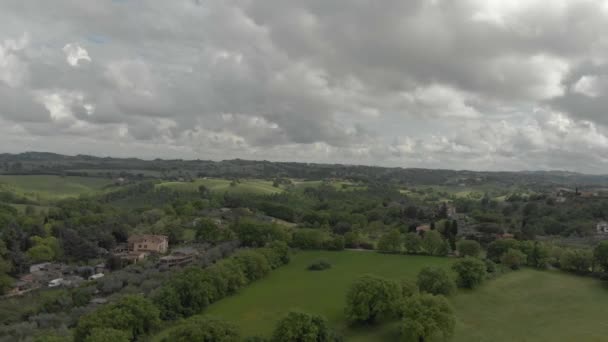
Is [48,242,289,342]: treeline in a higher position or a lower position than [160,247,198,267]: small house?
higher

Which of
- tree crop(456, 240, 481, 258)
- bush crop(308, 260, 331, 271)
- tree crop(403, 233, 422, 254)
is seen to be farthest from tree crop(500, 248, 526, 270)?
bush crop(308, 260, 331, 271)

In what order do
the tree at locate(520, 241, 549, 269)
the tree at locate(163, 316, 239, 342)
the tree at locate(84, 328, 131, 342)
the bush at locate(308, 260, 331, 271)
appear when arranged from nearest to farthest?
the tree at locate(84, 328, 131, 342) < the tree at locate(163, 316, 239, 342) < the tree at locate(520, 241, 549, 269) < the bush at locate(308, 260, 331, 271)

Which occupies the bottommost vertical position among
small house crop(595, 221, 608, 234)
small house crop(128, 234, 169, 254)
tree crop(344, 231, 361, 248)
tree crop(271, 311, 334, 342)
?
small house crop(128, 234, 169, 254)

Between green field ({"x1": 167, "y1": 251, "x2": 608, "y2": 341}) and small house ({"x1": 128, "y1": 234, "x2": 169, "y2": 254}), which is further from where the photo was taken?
small house ({"x1": 128, "y1": 234, "x2": 169, "y2": 254})

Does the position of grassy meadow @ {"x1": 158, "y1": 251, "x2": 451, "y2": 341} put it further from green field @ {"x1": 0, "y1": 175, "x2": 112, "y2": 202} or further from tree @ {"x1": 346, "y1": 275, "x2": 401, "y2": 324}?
green field @ {"x1": 0, "y1": 175, "x2": 112, "y2": 202}

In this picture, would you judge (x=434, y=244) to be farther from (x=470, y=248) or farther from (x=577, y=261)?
(x=577, y=261)

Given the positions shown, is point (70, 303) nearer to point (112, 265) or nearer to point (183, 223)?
point (112, 265)

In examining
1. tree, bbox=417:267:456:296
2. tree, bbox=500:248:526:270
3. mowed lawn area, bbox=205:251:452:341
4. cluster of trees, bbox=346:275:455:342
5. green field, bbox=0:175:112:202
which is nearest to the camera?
cluster of trees, bbox=346:275:455:342

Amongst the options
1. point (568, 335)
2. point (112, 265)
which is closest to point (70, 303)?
point (112, 265)
